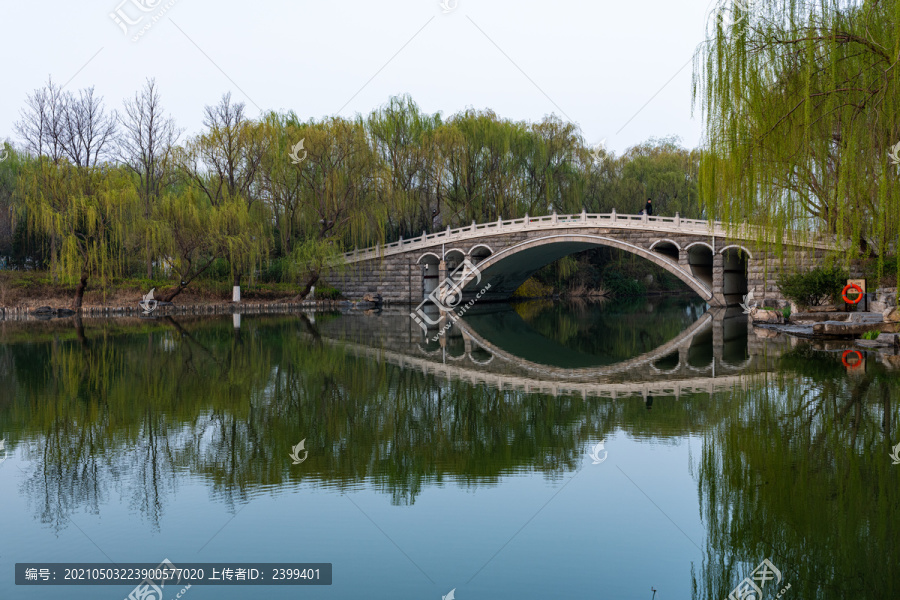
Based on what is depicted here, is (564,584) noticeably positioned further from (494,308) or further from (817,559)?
(494,308)

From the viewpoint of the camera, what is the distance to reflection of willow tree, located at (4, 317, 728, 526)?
5750 mm

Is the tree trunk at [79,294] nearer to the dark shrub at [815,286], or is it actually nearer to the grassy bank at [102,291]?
the grassy bank at [102,291]

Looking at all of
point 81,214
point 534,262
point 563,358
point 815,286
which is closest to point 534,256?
point 534,262

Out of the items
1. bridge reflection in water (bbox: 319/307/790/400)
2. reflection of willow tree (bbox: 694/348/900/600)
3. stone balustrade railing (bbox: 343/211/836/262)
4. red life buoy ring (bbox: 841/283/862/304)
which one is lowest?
reflection of willow tree (bbox: 694/348/900/600)

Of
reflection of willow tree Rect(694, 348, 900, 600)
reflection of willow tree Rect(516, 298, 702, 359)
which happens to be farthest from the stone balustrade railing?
reflection of willow tree Rect(694, 348, 900, 600)

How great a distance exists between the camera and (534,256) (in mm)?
30641

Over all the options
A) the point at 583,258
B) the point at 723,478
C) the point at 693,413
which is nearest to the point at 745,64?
the point at 693,413

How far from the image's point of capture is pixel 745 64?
8820mm

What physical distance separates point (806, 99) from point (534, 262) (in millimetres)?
→ 24395

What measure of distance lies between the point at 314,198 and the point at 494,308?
7.74 meters

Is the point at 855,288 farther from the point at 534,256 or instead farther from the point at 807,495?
the point at 534,256

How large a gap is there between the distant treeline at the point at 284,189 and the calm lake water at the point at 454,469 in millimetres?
→ 12466

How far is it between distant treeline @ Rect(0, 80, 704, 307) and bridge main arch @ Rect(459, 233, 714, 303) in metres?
2.07

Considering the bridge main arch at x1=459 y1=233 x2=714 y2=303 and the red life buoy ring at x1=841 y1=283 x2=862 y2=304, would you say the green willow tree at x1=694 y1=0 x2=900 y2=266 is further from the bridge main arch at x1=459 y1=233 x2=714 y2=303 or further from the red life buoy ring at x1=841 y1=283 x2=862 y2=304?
the bridge main arch at x1=459 y1=233 x2=714 y2=303
